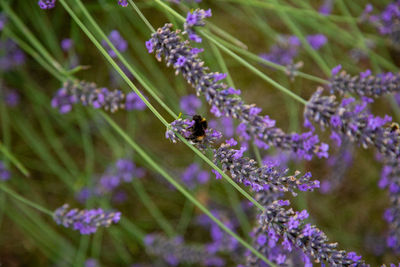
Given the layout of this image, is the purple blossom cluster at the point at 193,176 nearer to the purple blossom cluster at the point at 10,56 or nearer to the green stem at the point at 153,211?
the green stem at the point at 153,211

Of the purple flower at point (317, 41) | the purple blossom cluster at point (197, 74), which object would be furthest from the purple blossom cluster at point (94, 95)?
the purple flower at point (317, 41)

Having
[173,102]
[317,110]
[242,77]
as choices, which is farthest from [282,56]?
[317,110]

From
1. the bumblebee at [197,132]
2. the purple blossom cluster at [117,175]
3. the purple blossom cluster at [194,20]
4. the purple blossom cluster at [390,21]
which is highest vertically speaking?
the purple blossom cluster at [194,20]

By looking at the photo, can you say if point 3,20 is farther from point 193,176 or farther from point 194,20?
point 193,176

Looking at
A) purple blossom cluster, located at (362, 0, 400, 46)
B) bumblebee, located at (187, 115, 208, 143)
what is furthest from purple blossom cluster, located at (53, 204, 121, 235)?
purple blossom cluster, located at (362, 0, 400, 46)

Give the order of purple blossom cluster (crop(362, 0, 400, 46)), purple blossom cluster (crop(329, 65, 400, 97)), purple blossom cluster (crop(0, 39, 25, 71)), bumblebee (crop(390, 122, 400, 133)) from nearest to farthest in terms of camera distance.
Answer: bumblebee (crop(390, 122, 400, 133))
purple blossom cluster (crop(329, 65, 400, 97))
purple blossom cluster (crop(362, 0, 400, 46))
purple blossom cluster (crop(0, 39, 25, 71))

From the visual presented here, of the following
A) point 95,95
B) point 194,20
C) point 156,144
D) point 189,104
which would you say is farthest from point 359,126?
point 156,144

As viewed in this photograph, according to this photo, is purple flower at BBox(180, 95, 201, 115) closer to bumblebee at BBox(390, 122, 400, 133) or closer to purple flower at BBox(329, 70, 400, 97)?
purple flower at BBox(329, 70, 400, 97)

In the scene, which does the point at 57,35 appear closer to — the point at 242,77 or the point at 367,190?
the point at 242,77
